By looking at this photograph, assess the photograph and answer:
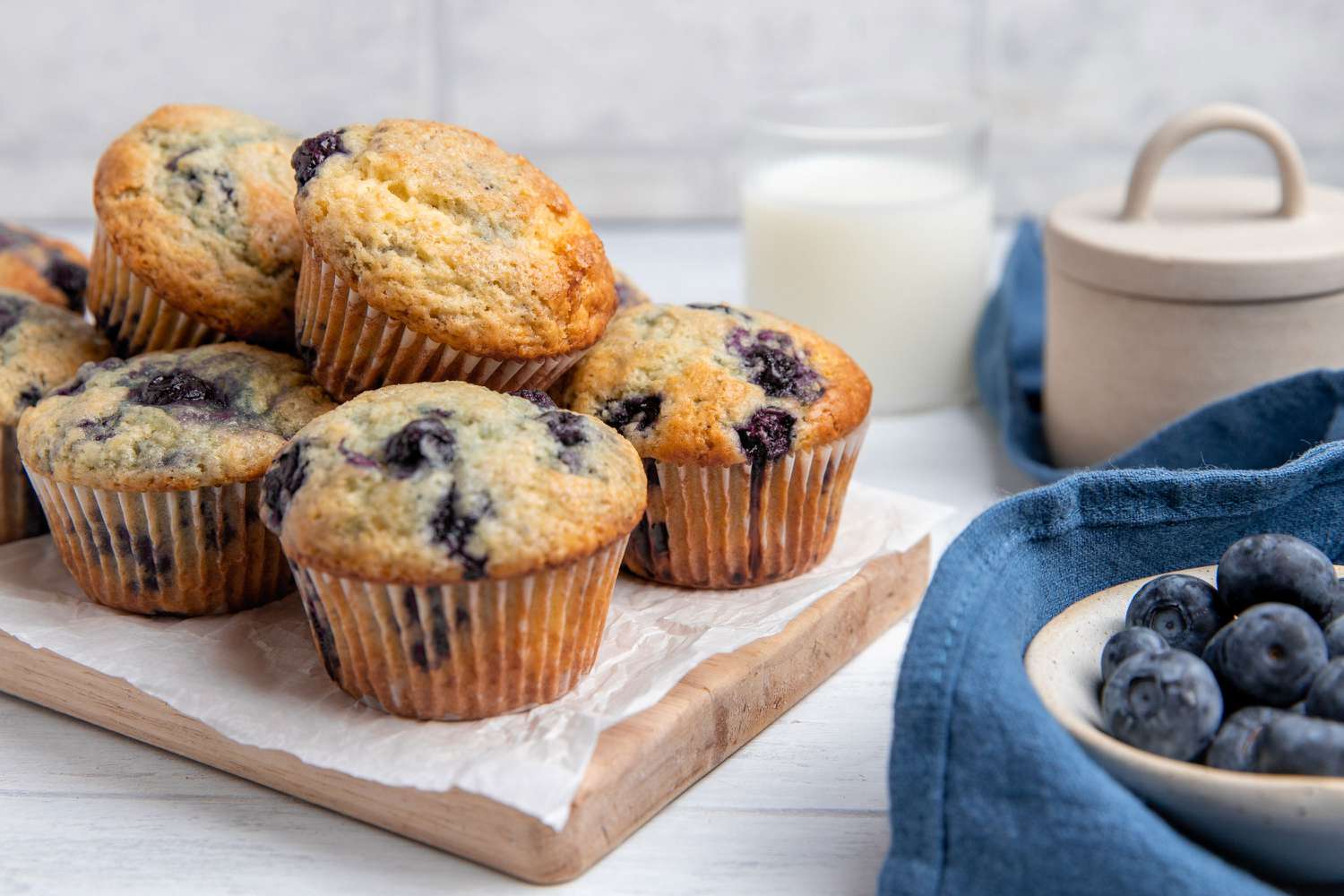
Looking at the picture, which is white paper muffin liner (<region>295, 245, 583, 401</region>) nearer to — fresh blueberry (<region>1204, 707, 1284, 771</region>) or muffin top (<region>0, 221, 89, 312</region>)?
muffin top (<region>0, 221, 89, 312</region>)

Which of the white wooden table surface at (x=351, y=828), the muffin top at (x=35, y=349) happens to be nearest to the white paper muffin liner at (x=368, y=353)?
the muffin top at (x=35, y=349)

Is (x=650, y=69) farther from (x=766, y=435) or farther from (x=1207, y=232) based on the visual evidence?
(x=766, y=435)

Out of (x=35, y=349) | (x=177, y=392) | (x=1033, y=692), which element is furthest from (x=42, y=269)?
(x=1033, y=692)

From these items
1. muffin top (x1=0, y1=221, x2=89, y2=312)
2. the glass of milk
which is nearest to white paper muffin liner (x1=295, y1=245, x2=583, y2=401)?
muffin top (x1=0, y1=221, x2=89, y2=312)

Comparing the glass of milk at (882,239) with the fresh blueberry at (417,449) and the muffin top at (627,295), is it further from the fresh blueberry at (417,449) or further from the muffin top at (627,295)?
the fresh blueberry at (417,449)

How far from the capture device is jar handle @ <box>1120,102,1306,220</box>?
2256 millimetres

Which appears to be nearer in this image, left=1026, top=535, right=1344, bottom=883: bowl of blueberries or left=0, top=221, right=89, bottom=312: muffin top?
left=1026, top=535, right=1344, bottom=883: bowl of blueberries

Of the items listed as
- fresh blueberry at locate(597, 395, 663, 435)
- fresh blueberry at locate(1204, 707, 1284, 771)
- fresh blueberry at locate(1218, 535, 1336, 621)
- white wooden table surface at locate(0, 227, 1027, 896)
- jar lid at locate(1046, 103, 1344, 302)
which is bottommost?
white wooden table surface at locate(0, 227, 1027, 896)

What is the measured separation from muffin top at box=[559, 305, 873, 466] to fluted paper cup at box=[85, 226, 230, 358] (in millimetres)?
529

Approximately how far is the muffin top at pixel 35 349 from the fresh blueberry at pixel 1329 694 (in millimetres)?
1585

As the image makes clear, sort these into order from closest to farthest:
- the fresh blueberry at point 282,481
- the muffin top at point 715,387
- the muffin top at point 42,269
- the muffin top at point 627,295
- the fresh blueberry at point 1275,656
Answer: the fresh blueberry at point 1275,656 < the fresh blueberry at point 282,481 < the muffin top at point 715,387 < the muffin top at point 627,295 < the muffin top at point 42,269

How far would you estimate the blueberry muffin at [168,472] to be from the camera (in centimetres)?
169

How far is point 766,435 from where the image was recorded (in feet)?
5.86

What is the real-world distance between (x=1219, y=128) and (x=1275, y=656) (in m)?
1.24
